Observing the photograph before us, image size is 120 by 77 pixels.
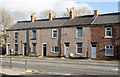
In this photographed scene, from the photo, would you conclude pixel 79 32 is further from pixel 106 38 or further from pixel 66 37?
pixel 106 38

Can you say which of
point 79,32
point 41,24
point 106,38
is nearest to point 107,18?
point 106,38

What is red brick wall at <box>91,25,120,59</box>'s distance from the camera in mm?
28609

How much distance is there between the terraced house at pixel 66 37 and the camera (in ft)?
98.0

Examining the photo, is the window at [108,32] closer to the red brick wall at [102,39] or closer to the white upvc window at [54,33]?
the red brick wall at [102,39]

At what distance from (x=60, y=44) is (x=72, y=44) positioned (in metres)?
2.64

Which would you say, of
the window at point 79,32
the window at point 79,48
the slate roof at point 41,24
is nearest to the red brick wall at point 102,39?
the window at point 79,32

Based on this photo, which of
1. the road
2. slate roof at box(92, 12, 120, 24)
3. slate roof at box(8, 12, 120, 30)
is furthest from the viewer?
slate roof at box(8, 12, 120, 30)

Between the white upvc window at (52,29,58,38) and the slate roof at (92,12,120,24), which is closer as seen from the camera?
the slate roof at (92,12,120,24)

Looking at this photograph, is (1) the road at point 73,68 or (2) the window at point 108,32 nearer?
(1) the road at point 73,68

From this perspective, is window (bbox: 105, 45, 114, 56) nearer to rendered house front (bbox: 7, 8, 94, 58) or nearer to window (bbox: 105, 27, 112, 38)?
window (bbox: 105, 27, 112, 38)

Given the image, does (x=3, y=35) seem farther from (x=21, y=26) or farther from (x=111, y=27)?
(x=111, y=27)

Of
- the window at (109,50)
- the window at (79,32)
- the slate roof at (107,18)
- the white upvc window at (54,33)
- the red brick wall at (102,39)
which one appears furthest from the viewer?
the white upvc window at (54,33)

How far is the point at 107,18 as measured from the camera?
103 feet

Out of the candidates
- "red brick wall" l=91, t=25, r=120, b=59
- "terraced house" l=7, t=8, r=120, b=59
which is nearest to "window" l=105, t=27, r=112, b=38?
"terraced house" l=7, t=8, r=120, b=59
